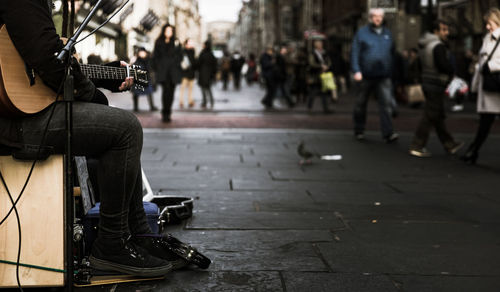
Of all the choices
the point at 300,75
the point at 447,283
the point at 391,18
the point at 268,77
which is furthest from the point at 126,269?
the point at 391,18

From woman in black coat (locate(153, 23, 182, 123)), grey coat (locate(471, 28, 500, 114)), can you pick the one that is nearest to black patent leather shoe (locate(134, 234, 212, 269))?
grey coat (locate(471, 28, 500, 114))

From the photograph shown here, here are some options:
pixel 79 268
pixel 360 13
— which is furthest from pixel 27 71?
pixel 360 13

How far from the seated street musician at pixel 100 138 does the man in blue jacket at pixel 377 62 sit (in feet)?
22.2

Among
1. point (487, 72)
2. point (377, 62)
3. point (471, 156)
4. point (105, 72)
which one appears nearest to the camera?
point (105, 72)

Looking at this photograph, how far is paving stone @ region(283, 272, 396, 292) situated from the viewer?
3.19 m

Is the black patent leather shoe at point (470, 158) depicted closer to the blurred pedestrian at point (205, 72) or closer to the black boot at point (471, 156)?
the black boot at point (471, 156)

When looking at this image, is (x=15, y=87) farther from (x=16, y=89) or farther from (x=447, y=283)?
(x=447, y=283)

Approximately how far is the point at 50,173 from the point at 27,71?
0.46 metres

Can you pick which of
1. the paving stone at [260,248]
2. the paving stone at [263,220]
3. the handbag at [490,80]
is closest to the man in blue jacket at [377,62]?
the handbag at [490,80]

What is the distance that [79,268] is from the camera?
3186 mm

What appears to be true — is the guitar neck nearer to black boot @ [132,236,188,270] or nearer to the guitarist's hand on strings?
the guitarist's hand on strings

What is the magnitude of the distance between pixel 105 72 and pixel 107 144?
1.20 ft

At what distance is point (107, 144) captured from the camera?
3080mm

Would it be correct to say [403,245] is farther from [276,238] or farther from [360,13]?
[360,13]
